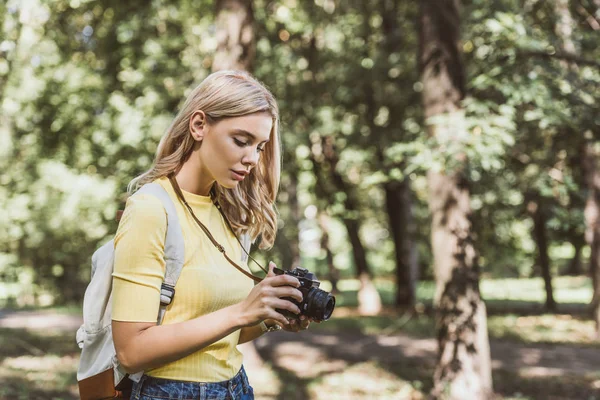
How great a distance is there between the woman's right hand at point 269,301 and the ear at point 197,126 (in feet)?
1.62

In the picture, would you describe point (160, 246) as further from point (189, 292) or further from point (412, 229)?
point (412, 229)

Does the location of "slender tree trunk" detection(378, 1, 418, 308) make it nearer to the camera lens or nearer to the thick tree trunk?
the thick tree trunk

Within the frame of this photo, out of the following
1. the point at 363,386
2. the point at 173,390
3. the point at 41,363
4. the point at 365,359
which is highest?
the point at 173,390

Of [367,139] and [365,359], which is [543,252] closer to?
[367,139]

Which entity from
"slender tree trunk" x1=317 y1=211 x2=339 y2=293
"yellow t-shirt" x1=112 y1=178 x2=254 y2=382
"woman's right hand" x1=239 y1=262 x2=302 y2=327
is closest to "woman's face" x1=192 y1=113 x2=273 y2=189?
"yellow t-shirt" x1=112 y1=178 x2=254 y2=382

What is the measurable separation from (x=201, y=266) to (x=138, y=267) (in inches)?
9.0

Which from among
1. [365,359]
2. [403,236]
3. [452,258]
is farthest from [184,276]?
[403,236]

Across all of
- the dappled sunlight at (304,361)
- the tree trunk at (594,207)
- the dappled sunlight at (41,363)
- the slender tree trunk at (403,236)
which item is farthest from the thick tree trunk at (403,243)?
the dappled sunlight at (41,363)

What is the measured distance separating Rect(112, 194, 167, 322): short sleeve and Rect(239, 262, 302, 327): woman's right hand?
24 cm

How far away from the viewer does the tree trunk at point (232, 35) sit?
9.47 meters

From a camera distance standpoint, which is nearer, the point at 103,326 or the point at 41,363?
the point at 103,326

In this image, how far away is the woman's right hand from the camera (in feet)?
5.45

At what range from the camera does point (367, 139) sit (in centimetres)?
1512

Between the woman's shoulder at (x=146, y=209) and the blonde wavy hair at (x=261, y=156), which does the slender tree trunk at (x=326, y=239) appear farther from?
the woman's shoulder at (x=146, y=209)
